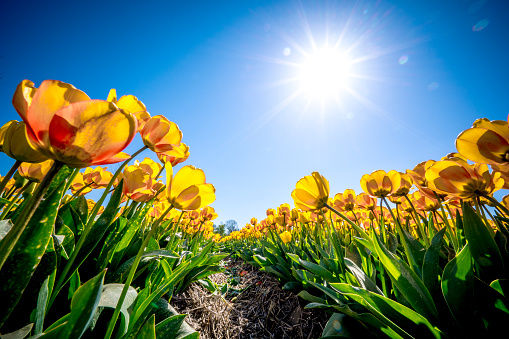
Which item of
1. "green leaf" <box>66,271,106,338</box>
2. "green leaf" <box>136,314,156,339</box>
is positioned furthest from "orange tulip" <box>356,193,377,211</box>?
"green leaf" <box>66,271,106,338</box>

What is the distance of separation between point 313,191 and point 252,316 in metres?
1.49

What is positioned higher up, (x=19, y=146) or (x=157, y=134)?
(x=157, y=134)

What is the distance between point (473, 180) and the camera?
3.26ft

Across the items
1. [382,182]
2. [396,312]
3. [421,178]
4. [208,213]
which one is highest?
[208,213]

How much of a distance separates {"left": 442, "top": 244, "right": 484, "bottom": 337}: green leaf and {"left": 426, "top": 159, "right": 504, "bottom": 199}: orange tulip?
326 mm

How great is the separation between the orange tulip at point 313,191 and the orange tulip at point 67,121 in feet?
3.54

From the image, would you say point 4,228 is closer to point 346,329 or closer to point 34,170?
point 34,170

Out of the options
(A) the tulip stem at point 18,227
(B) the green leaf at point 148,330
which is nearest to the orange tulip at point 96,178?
(B) the green leaf at point 148,330

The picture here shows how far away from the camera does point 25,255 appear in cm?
54

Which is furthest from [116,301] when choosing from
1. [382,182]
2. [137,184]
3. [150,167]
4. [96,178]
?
[382,182]

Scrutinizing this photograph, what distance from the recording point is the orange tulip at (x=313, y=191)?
1.30 m

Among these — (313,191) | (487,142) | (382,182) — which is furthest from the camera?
(382,182)

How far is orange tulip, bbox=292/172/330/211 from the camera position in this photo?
51.3 inches

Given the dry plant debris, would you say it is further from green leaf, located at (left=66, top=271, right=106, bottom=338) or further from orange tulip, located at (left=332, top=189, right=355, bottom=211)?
green leaf, located at (left=66, top=271, right=106, bottom=338)
